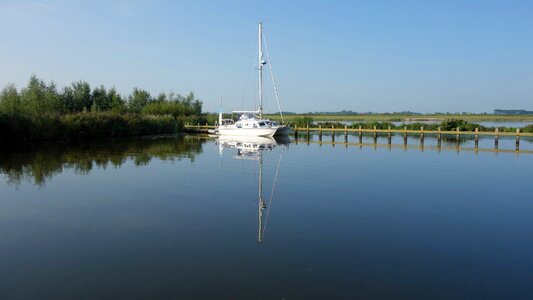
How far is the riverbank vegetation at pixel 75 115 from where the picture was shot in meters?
34.4

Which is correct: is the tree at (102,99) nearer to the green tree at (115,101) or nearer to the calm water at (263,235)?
the green tree at (115,101)

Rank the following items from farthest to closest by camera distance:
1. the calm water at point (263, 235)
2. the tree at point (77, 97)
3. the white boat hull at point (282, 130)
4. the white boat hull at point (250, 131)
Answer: the tree at point (77, 97) → the white boat hull at point (250, 131) → the white boat hull at point (282, 130) → the calm water at point (263, 235)

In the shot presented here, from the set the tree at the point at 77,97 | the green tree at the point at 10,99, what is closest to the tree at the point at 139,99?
the tree at the point at 77,97

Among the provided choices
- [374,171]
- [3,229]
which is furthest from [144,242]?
[374,171]

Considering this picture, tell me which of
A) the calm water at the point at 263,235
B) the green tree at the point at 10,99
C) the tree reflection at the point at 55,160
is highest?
the green tree at the point at 10,99

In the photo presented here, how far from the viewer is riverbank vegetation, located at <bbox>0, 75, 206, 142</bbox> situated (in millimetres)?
34438

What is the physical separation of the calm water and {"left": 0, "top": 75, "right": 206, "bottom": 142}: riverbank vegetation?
16149 millimetres

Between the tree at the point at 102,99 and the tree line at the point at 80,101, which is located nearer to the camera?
the tree line at the point at 80,101

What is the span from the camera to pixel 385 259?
8336mm

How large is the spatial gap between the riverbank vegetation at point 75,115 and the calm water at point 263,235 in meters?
16.1

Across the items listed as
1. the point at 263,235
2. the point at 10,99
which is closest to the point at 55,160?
the point at 263,235

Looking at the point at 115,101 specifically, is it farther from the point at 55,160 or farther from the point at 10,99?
the point at 55,160

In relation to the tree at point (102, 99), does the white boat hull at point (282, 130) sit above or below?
below

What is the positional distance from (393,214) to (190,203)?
604cm
